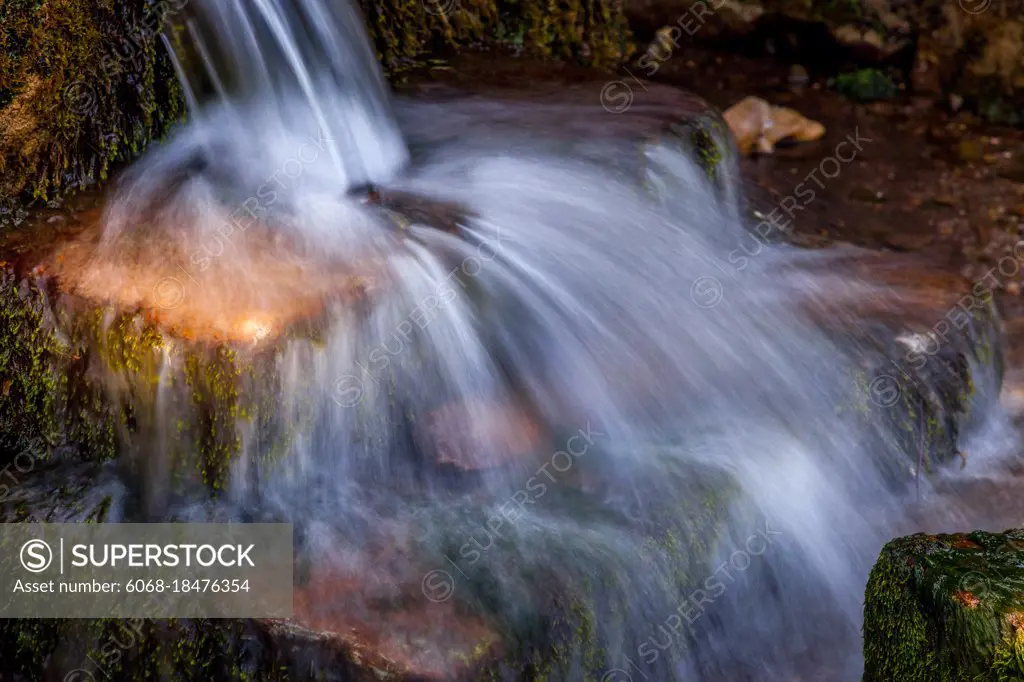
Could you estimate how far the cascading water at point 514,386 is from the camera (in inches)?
123

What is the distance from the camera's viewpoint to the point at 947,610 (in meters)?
2.50

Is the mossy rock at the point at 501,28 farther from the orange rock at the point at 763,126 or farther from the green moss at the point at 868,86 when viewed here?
the green moss at the point at 868,86

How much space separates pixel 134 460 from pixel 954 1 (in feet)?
18.1

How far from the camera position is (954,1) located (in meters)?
6.31

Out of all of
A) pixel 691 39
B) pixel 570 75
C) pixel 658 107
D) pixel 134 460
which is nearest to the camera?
pixel 134 460

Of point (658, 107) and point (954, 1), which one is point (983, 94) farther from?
point (658, 107)

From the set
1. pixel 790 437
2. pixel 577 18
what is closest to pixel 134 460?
pixel 790 437

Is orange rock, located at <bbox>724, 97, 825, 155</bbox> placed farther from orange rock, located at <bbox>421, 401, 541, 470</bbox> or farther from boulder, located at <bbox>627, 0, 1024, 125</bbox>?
orange rock, located at <bbox>421, 401, 541, 470</bbox>

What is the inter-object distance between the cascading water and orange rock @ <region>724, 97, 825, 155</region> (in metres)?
1.51

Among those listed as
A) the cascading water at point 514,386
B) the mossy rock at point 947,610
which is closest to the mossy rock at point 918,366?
the cascading water at point 514,386

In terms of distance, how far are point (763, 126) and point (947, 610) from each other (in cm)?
404

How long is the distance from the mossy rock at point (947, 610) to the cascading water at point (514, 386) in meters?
0.63

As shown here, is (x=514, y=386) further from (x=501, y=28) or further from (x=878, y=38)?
(x=878, y=38)

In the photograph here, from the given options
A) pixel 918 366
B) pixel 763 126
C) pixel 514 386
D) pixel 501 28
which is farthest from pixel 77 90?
pixel 763 126
